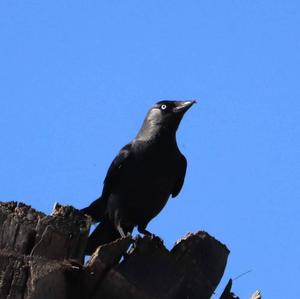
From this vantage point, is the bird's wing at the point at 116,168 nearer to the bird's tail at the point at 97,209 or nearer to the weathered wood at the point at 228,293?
the bird's tail at the point at 97,209

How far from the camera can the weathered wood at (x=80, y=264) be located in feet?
16.2

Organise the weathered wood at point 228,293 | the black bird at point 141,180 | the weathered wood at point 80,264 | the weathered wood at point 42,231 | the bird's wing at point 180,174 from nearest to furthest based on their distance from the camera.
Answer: the weathered wood at point 80,264
the weathered wood at point 42,231
the weathered wood at point 228,293
the black bird at point 141,180
the bird's wing at point 180,174

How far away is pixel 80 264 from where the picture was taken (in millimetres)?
5160

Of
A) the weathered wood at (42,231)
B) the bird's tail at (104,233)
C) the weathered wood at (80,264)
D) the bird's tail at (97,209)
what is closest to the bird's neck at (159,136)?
the bird's tail at (97,209)

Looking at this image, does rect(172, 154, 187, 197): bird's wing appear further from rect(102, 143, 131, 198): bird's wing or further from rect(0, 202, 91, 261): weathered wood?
rect(0, 202, 91, 261): weathered wood

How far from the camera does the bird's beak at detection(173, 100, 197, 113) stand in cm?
1014

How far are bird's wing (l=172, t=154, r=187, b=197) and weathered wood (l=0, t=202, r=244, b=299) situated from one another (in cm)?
422

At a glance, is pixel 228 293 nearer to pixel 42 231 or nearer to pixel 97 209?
pixel 42 231

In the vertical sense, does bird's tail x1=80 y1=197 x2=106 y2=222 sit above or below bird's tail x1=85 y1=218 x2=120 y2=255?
above

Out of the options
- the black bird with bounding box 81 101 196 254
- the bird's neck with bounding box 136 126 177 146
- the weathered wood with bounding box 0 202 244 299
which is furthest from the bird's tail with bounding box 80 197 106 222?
the weathered wood with bounding box 0 202 244 299

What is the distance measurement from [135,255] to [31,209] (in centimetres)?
77

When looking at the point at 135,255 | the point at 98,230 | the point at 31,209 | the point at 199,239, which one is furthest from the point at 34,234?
the point at 98,230

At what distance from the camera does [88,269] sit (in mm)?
5219

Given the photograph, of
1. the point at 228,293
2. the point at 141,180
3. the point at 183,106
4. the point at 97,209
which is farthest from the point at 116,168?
the point at 228,293
